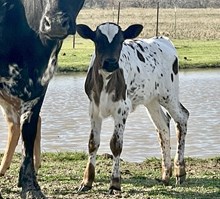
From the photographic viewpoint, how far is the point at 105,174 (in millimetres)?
9773

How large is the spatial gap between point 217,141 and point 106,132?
2175 mm

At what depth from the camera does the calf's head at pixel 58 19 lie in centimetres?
601

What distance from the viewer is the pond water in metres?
12.9

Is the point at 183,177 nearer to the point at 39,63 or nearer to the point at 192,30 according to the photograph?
the point at 39,63

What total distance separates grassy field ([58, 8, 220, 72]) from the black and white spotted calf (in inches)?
769

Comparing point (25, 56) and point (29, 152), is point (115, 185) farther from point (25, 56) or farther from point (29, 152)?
point (25, 56)

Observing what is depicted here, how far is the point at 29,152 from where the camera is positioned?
7.20m

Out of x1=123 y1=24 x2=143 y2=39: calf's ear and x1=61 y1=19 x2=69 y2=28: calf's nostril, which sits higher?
x1=61 y1=19 x2=69 y2=28: calf's nostril

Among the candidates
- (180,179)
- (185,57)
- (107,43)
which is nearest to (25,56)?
(107,43)

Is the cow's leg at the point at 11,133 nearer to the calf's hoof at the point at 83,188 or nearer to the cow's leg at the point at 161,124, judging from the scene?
the calf's hoof at the point at 83,188

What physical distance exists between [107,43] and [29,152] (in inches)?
71.5

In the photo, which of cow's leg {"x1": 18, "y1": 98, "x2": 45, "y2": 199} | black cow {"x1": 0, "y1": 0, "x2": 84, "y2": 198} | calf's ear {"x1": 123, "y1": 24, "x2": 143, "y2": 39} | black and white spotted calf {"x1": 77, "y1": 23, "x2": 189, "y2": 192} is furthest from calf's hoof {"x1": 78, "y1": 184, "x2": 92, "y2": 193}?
calf's ear {"x1": 123, "y1": 24, "x2": 143, "y2": 39}

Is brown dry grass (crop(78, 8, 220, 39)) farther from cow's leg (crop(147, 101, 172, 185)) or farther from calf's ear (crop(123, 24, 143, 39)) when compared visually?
calf's ear (crop(123, 24, 143, 39))

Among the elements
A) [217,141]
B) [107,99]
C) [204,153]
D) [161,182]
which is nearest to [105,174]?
[161,182]
